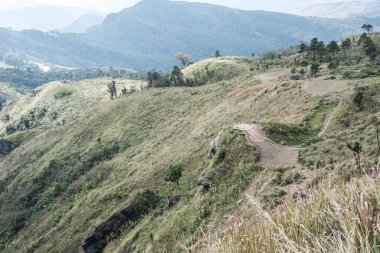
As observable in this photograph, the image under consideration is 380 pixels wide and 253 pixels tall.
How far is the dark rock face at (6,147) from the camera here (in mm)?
169250

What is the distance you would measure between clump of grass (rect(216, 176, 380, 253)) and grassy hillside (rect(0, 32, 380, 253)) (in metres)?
0.22

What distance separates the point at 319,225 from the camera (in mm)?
7031

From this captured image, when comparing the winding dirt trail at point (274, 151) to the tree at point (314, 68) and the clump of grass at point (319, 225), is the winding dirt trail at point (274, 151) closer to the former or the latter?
the clump of grass at point (319, 225)

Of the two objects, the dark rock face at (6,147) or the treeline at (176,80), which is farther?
the dark rock face at (6,147)

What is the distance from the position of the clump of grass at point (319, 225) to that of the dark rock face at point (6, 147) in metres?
176

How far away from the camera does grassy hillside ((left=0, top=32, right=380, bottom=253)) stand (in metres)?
37.3

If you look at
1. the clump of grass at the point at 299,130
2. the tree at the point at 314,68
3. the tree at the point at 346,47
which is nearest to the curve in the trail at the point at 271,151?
the clump of grass at the point at 299,130

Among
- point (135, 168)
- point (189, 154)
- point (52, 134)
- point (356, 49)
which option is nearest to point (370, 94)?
point (189, 154)

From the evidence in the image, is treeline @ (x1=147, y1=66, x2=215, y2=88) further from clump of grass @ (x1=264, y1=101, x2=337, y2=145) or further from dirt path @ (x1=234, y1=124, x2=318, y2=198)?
dirt path @ (x1=234, y1=124, x2=318, y2=198)

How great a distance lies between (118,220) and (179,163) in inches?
503

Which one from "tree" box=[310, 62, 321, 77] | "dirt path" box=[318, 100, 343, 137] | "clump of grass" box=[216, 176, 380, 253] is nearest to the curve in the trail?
"dirt path" box=[318, 100, 343, 137]

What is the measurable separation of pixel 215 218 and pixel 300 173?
7.84 meters

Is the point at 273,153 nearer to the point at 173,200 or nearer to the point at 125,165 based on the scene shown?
the point at 173,200

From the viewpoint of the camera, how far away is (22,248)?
7775 centimetres
